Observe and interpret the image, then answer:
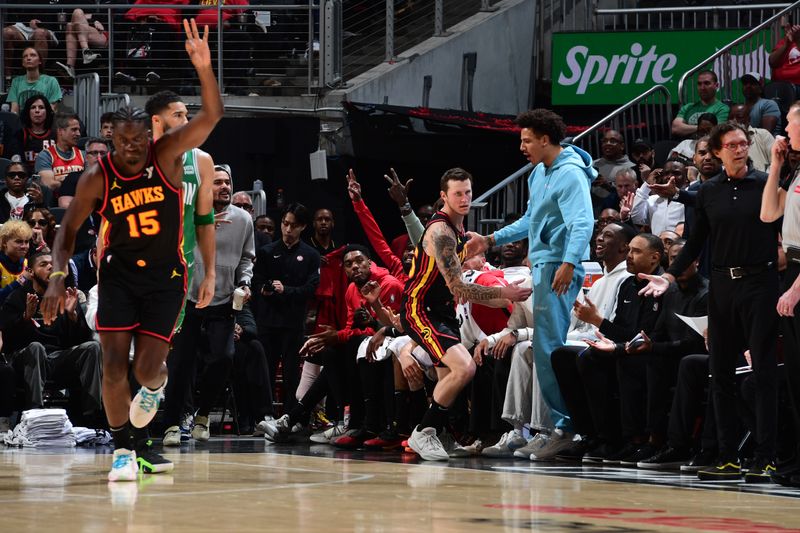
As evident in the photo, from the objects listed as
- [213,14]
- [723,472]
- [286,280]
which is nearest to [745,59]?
[286,280]

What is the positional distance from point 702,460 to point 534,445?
150cm

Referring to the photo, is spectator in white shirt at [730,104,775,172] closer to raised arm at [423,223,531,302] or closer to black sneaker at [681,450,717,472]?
raised arm at [423,223,531,302]

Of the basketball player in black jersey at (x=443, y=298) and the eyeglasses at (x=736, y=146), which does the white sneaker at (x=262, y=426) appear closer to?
the basketball player in black jersey at (x=443, y=298)

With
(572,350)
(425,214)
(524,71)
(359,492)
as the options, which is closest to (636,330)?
(572,350)

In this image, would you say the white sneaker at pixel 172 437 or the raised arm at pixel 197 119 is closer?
the raised arm at pixel 197 119

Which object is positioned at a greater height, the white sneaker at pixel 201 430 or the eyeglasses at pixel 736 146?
the eyeglasses at pixel 736 146

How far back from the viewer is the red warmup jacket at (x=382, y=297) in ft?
34.2

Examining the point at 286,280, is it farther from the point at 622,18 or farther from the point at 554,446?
the point at 622,18

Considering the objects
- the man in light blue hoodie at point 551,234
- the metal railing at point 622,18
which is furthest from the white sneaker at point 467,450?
the metal railing at point 622,18

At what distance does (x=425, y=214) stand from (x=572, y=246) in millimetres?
A: 5167

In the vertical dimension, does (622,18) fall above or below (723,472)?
above

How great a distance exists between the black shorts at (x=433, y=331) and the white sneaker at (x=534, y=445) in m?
0.86

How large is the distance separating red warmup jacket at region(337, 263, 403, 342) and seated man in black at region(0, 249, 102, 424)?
2.10 meters

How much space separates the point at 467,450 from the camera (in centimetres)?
951
